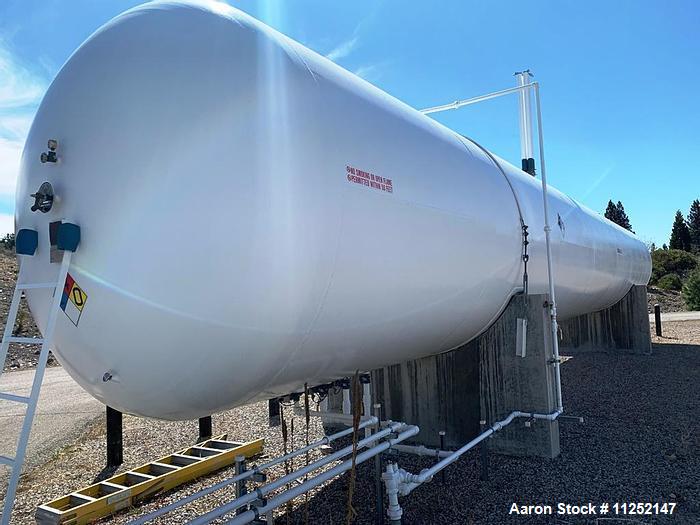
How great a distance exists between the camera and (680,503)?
420cm

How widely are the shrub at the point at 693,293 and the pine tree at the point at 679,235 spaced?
37605 millimetres

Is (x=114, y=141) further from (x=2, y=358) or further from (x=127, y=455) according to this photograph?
(x=127, y=455)

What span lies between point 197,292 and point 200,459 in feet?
11.2

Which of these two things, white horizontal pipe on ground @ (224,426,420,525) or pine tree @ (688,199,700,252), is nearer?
white horizontal pipe on ground @ (224,426,420,525)

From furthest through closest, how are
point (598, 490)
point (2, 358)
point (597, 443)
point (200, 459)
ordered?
Answer: point (597, 443) → point (200, 459) → point (598, 490) → point (2, 358)

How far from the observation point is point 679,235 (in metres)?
59.4

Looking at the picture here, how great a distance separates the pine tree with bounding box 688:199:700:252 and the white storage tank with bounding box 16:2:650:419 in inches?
2577

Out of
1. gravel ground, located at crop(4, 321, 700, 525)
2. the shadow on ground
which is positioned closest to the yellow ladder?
gravel ground, located at crop(4, 321, 700, 525)

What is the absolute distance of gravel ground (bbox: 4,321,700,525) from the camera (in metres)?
4.31

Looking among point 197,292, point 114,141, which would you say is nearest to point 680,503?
point 197,292

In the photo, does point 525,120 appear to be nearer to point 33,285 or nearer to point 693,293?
point 33,285

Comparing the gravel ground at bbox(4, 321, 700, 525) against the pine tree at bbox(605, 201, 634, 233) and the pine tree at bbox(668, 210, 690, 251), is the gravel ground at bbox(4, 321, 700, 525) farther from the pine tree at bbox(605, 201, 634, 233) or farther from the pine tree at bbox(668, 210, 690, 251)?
the pine tree at bbox(605, 201, 634, 233)

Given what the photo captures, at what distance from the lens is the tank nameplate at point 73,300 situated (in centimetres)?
252

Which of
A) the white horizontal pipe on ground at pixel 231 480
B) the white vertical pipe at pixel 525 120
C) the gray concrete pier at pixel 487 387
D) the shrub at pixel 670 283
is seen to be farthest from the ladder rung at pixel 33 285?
the shrub at pixel 670 283
